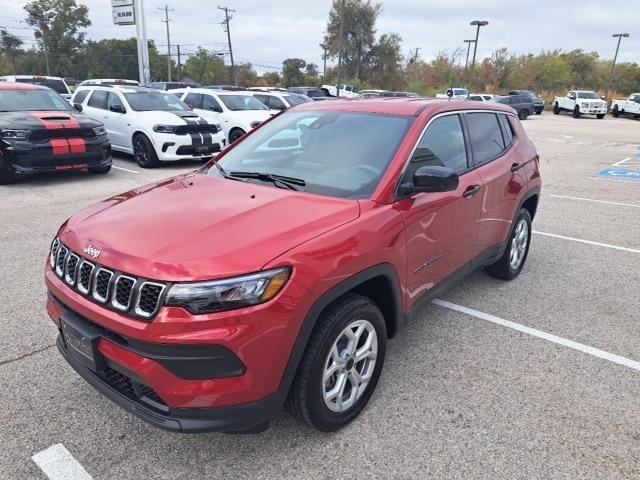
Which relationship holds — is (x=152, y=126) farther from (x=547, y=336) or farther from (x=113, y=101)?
(x=547, y=336)

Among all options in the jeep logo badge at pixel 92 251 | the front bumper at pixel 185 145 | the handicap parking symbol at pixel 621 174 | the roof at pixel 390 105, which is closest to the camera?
the jeep logo badge at pixel 92 251

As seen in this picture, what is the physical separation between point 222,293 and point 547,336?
2.75 meters

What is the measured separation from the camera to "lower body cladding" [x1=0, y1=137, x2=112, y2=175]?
27.0 feet

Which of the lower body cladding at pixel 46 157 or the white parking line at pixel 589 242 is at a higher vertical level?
the lower body cladding at pixel 46 157

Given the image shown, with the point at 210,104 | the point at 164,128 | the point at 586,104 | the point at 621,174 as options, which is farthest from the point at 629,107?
the point at 164,128

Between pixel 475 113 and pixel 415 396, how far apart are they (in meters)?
2.34

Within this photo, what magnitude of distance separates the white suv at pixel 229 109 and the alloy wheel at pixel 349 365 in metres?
10.4

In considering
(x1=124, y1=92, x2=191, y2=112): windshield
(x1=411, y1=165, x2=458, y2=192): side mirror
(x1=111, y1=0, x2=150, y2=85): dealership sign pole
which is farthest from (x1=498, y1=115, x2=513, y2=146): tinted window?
(x1=111, y1=0, x2=150, y2=85): dealership sign pole

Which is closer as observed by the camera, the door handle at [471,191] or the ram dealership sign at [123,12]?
the door handle at [471,191]

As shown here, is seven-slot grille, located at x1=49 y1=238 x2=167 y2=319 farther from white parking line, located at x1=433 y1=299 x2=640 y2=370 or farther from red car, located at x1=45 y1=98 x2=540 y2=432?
white parking line, located at x1=433 y1=299 x2=640 y2=370

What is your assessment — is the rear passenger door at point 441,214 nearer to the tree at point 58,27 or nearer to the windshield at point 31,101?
the windshield at point 31,101

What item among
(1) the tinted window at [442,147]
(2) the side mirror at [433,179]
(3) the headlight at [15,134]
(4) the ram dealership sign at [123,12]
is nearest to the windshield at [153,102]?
(3) the headlight at [15,134]

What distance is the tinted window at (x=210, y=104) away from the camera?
13.3m

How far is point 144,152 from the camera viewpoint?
1086 cm
